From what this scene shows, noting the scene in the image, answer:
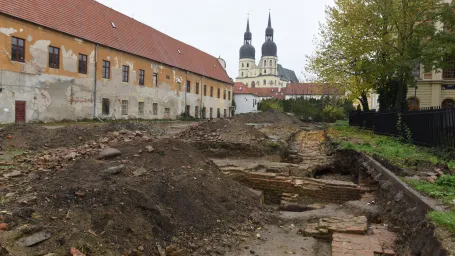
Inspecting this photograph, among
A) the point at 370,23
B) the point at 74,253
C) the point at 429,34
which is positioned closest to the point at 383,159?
the point at 74,253

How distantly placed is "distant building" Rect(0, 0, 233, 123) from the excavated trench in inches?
680

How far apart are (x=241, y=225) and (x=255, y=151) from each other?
7.57 meters

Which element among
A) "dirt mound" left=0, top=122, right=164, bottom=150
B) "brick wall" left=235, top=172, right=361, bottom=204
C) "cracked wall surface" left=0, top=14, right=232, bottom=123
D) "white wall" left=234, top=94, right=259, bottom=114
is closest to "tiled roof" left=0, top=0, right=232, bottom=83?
"cracked wall surface" left=0, top=14, right=232, bottom=123

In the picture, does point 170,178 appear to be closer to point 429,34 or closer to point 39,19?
point 429,34

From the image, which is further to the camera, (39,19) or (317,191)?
(39,19)

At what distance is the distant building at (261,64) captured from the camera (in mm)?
116062

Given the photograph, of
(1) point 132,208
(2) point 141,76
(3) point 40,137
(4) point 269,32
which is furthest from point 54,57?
(4) point 269,32

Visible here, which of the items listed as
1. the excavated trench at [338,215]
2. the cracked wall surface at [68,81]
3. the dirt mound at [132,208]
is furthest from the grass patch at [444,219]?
the cracked wall surface at [68,81]

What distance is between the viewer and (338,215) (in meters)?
6.30

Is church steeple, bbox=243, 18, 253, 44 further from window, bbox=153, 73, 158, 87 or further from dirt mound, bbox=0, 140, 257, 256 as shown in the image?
dirt mound, bbox=0, 140, 257, 256

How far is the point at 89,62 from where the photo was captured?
26.3m

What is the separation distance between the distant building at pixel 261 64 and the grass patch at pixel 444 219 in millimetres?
113729

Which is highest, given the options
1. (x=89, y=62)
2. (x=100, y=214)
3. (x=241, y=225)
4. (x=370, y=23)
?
(x=370, y=23)

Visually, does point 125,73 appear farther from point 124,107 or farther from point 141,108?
point 141,108
